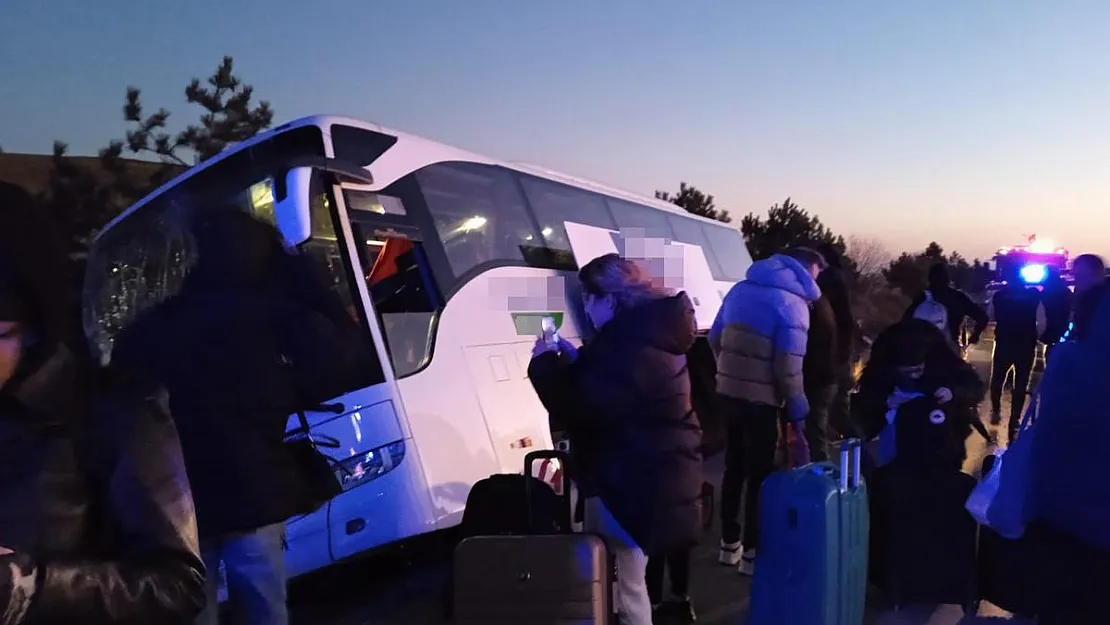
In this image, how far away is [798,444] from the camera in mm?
5699

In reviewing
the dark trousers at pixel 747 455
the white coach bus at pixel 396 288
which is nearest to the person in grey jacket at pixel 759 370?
the dark trousers at pixel 747 455

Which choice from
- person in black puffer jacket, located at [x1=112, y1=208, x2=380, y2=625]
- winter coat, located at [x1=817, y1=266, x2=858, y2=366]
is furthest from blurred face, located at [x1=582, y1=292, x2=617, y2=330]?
winter coat, located at [x1=817, y1=266, x2=858, y2=366]

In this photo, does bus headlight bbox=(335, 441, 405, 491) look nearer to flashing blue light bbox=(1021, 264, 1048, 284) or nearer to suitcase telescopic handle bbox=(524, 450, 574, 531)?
suitcase telescopic handle bbox=(524, 450, 574, 531)

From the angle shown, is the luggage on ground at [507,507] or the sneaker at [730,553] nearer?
the luggage on ground at [507,507]

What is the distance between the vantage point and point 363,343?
516cm

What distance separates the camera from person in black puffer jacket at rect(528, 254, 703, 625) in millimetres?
3479

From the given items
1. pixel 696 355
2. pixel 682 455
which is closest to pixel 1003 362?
pixel 696 355

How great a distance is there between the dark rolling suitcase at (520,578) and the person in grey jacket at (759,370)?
92.1 inches

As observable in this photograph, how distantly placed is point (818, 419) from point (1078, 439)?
12.5 ft

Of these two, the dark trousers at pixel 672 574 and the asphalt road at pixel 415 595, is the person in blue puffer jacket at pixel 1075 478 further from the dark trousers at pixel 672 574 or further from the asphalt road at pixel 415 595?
the asphalt road at pixel 415 595

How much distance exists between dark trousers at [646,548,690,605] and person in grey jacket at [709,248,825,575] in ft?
2.88

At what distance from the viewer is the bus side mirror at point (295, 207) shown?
14.7ft

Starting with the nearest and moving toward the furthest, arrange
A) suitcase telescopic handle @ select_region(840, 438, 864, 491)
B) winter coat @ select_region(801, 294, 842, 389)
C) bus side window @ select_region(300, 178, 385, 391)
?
suitcase telescopic handle @ select_region(840, 438, 864, 491) < bus side window @ select_region(300, 178, 385, 391) < winter coat @ select_region(801, 294, 842, 389)

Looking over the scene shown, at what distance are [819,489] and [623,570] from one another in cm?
101
